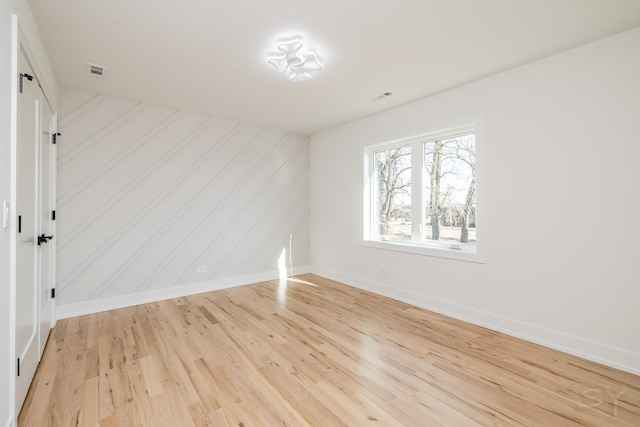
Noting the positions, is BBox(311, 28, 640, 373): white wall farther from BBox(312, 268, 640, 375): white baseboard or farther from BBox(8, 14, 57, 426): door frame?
BBox(8, 14, 57, 426): door frame

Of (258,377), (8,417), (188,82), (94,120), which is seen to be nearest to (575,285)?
(258,377)

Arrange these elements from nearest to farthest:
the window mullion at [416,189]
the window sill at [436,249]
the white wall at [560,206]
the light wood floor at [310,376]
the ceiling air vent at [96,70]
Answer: the light wood floor at [310,376]
the white wall at [560,206]
the ceiling air vent at [96,70]
the window sill at [436,249]
the window mullion at [416,189]

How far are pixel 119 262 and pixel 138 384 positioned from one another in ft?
7.05

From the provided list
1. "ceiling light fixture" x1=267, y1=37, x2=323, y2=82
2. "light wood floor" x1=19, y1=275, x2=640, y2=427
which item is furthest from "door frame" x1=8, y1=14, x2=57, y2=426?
"ceiling light fixture" x1=267, y1=37, x2=323, y2=82

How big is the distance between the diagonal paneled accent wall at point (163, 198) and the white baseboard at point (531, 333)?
233 centimetres

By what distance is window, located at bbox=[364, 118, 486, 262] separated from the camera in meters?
3.35

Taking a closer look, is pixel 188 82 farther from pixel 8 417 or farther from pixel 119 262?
pixel 8 417

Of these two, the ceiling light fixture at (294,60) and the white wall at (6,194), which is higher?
the ceiling light fixture at (294,60)

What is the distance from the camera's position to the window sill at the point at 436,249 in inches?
127

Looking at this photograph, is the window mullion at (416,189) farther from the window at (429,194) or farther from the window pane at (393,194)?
the window pane at (393,194)

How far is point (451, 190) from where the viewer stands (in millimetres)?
3578

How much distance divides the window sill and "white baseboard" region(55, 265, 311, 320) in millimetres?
2029

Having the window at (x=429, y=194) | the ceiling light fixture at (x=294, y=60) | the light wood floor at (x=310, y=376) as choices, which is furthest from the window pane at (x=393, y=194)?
the ceiling light fixture at (x=294, y=60)

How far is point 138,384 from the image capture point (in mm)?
2092
